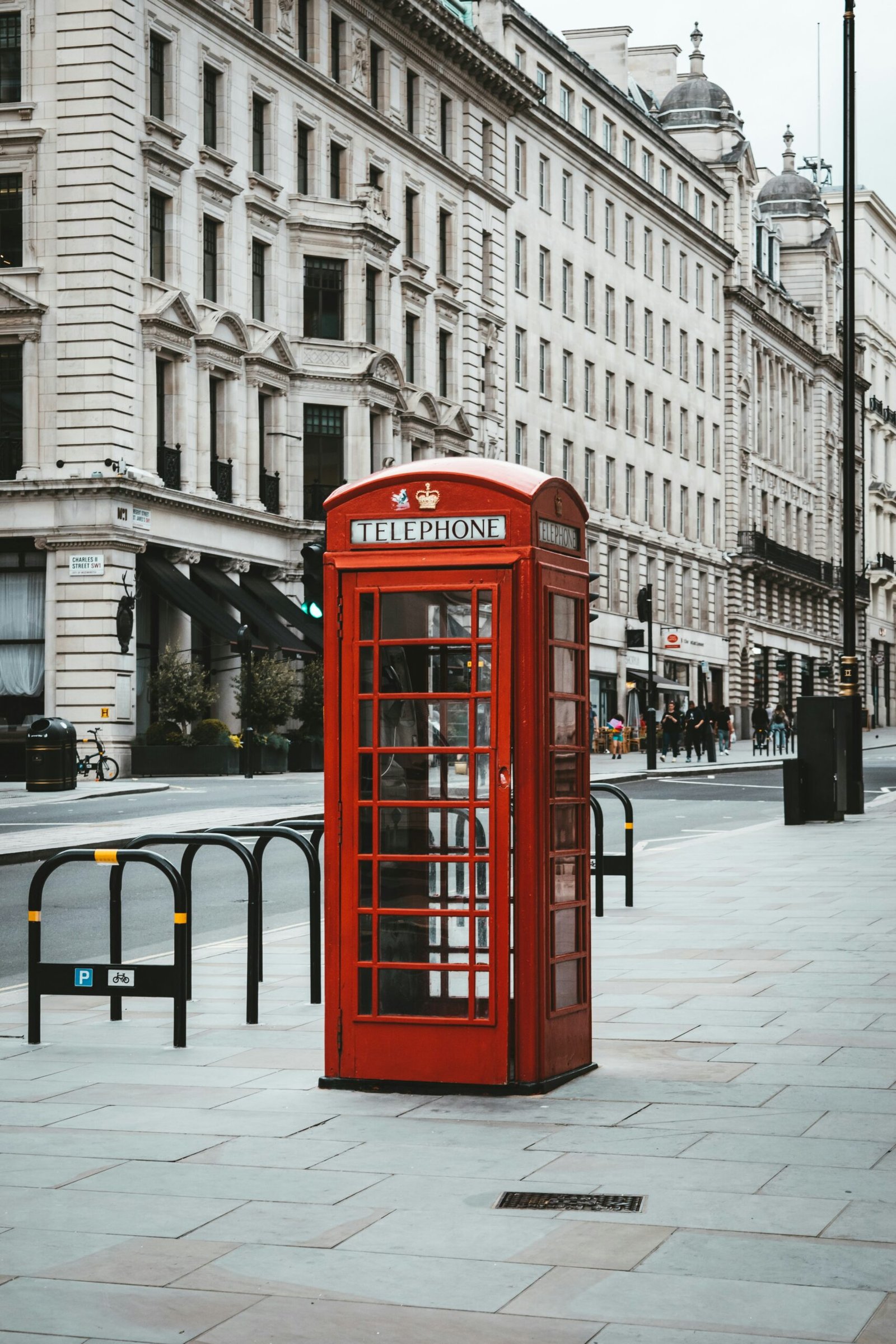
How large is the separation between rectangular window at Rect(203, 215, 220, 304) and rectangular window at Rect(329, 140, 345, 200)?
584 cm

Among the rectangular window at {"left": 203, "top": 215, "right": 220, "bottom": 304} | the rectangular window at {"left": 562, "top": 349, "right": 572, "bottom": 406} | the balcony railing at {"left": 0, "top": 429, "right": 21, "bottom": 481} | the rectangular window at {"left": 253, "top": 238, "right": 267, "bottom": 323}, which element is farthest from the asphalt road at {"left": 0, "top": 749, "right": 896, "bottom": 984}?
the rectangular window at {"left": 562, "top": 349, "right": 572, "bottom": 406}

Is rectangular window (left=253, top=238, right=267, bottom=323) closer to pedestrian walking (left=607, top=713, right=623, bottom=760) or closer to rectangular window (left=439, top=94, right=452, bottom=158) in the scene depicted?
rectangular window (left=439, top=94, right=452, bottom=158)

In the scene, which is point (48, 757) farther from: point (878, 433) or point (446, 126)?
point (878, 433)

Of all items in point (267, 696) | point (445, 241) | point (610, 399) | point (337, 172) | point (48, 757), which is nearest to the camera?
point (48, 757)

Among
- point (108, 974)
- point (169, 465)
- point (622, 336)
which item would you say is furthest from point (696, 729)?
point (108, 974)

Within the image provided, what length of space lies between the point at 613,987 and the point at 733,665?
72995 millimetres

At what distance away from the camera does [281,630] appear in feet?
146

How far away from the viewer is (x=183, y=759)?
39.3 m

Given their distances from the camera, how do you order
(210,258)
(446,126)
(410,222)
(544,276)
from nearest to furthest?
1. (210,258)
2. (410,222)
3. (446,126)
4. (544,276)

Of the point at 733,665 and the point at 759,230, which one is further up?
the point at 759,230

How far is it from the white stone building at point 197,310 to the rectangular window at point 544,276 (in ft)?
31.6

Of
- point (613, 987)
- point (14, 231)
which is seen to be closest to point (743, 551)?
point (14, 231)

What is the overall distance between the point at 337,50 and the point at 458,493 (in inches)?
1762

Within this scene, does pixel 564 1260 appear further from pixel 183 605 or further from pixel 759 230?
pixel 759 230
